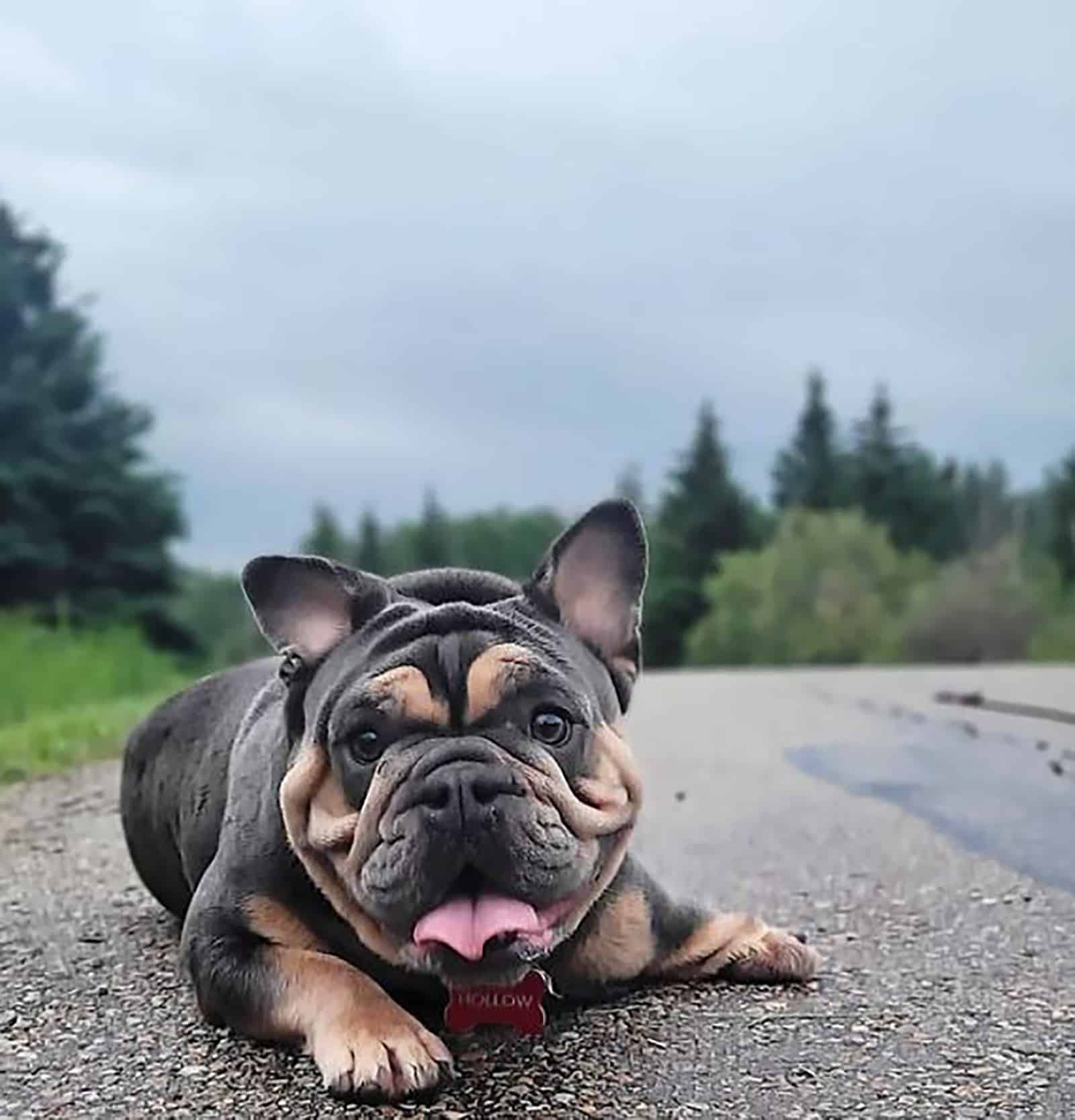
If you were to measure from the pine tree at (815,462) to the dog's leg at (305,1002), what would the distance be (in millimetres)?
61654

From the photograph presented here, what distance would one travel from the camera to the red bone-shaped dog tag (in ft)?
10.6

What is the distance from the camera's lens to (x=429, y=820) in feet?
9.40

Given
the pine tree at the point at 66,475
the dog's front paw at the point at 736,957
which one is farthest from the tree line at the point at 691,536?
the dog's front paw at the point at 736,957

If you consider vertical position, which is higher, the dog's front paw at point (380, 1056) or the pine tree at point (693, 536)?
the dog's front paw at point (380, 1056)

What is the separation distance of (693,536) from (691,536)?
0.08 metres

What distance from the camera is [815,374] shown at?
67.9m

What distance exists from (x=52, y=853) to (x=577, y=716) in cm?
354

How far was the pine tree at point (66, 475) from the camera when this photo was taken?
1031 inches

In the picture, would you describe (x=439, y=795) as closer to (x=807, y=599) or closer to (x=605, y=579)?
(x=605, y=579)

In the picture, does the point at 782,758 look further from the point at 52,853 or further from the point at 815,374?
the point at 815,374

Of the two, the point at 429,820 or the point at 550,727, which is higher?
the point at 550,727

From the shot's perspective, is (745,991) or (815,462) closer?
(745,991)

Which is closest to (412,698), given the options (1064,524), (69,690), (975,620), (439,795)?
(439,795)

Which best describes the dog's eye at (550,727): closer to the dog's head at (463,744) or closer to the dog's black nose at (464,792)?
the dog's head at (463,744)
